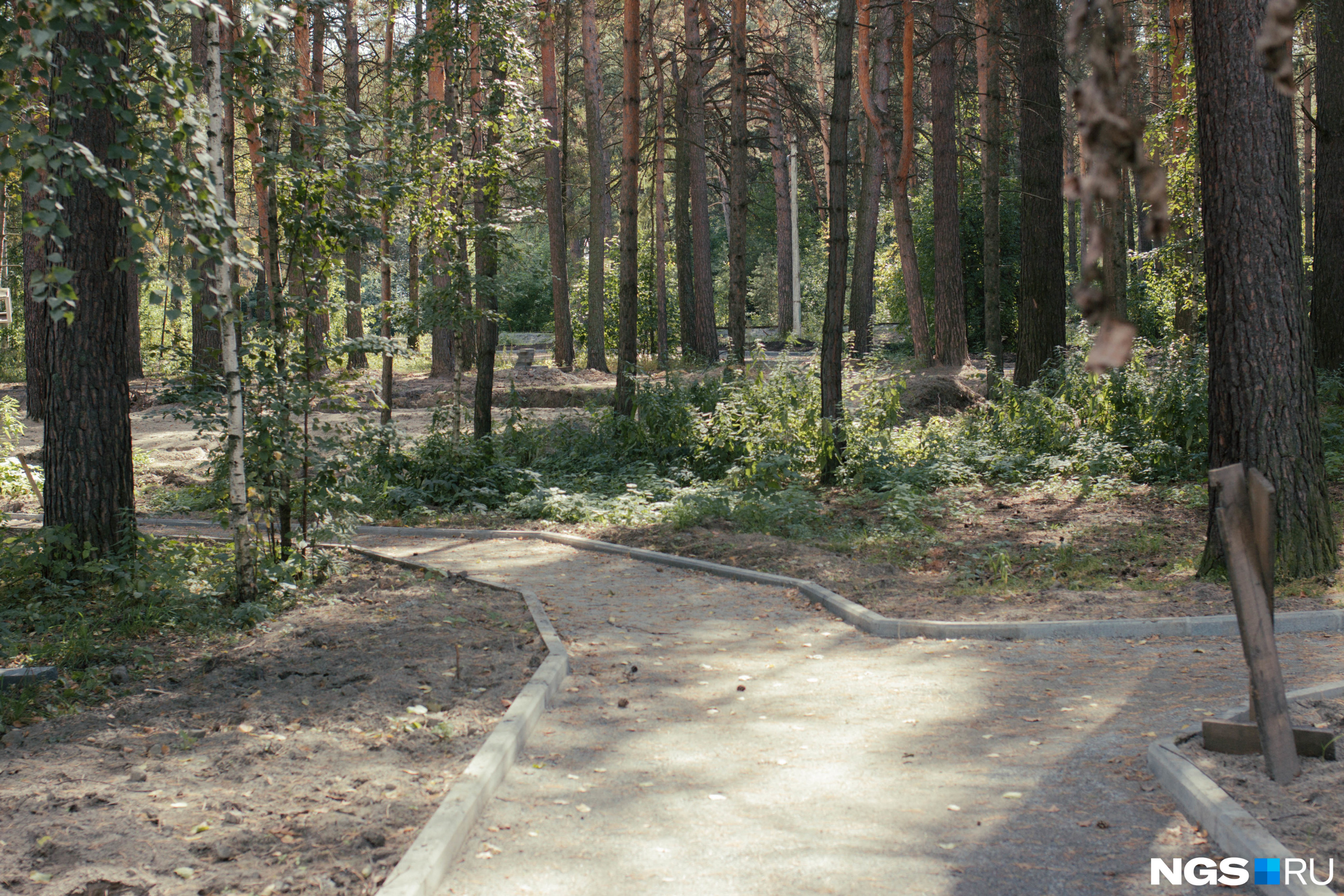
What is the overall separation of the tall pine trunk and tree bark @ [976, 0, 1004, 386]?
31.5 inches

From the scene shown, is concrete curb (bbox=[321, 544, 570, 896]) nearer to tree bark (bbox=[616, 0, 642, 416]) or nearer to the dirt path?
the dirt path

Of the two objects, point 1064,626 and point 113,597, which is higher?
point 113,597

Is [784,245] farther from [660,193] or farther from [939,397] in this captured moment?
[939,397]

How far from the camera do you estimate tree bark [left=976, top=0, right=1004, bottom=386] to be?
55.1ft

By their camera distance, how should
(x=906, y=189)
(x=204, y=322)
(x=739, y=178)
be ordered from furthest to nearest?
(x=906, y=189), (x=739, y=178), (x=204, y=322)

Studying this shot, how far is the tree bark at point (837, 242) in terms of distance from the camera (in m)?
11.7

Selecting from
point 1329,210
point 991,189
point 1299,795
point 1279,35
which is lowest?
point 1299,795

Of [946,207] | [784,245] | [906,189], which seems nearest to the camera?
[946,207]

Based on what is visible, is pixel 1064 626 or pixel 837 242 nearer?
pixel 1064 626

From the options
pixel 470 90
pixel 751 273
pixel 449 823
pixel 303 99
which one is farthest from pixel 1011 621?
pixel 751 273

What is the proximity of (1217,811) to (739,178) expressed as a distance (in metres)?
16.8

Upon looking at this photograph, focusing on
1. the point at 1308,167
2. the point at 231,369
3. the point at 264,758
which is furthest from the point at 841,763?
the point at 1308,167

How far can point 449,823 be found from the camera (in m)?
3.60

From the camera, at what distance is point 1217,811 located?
357 cm
